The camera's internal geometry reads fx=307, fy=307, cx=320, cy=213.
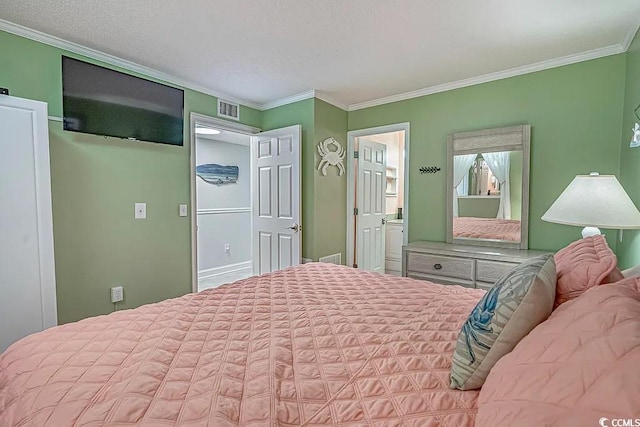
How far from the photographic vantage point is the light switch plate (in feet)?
9.23

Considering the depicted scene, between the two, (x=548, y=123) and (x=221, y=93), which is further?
(x=221, y=93)

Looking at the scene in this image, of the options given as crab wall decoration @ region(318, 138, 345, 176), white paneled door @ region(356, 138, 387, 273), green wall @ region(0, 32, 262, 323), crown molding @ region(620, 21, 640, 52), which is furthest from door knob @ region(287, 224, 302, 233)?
crown molding @ region(620, 21, 640, 52)

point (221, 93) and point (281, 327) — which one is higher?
point (221, 93)

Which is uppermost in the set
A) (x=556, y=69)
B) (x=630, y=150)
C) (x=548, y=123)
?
(x=556, y=69)

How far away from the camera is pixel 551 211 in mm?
1920

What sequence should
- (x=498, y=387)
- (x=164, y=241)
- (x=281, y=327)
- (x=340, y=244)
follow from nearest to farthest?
(x=498, y=387) < (x=281, y=327) < (x=164, y=241) < (x=340, y=244)

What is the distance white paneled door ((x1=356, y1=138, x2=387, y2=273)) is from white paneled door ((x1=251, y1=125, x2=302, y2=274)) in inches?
38.9

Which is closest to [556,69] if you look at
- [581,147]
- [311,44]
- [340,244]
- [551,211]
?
[581,147]

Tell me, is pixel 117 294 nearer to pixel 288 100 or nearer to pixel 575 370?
pixel 288 100

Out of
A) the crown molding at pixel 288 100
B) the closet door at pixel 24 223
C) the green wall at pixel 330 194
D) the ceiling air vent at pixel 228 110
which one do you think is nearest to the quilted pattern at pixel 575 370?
the closet door at pixel 24 223

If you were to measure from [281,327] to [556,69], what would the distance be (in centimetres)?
310

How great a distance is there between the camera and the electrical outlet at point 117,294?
105 inches

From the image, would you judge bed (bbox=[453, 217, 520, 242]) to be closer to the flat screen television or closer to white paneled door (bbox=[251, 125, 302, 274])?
white paneled door (bbox=[251, 125, 302, 274])

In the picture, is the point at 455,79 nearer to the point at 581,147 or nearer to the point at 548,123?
the point at 548,123
